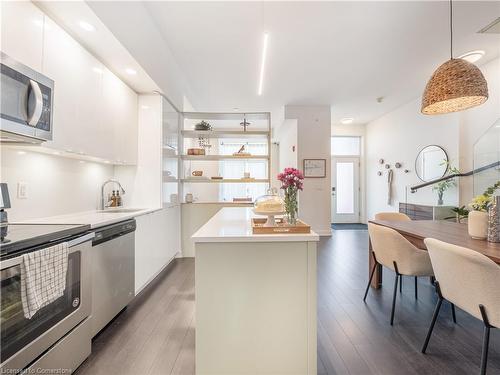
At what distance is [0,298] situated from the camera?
1.14m

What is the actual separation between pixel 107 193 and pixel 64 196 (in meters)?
0.71

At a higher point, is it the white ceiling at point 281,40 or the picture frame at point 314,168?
the white ceiling at point 281,40

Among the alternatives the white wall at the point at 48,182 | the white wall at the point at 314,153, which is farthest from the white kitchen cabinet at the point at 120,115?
the white wall at the point at 314,153

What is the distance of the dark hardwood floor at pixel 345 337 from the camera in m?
1.64

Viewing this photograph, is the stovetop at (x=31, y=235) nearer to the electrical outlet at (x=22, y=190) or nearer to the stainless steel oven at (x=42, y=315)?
the stainless steel oven at (x=42, y=315)

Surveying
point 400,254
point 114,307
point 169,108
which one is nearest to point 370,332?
point 400,254

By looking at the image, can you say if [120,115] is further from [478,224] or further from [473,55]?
[473,55]

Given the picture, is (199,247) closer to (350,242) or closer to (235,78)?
(235,78)

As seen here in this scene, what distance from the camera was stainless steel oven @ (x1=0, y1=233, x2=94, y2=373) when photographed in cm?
117

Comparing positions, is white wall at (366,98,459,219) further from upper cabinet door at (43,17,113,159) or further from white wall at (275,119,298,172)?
upper cabinet door at (43,17,113,159)

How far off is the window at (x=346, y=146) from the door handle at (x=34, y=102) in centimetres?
724

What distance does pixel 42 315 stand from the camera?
4.53 ft

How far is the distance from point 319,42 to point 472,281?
3142 millimetres

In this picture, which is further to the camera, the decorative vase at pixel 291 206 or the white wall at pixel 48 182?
the white wall at pixel 48 182
